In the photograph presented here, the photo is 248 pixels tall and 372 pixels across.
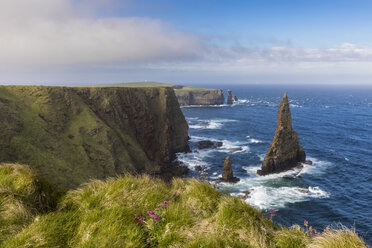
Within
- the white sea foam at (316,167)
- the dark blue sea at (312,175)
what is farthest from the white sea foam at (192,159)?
the white sea foam at (316,167)

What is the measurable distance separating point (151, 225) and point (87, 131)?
58.3m

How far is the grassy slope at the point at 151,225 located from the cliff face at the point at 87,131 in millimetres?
31516

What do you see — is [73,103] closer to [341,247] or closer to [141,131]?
[141,131]

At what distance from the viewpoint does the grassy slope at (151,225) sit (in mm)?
4902

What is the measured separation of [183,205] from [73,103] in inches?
2579

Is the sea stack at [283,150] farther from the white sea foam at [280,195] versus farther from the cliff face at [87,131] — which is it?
the cliff face at [87,131]

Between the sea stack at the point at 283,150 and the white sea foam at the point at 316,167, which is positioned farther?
the sea stack at the point at 283,150

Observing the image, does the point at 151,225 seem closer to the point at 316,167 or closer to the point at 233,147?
the point at 316,167

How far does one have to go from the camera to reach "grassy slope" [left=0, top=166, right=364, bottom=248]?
4.90m

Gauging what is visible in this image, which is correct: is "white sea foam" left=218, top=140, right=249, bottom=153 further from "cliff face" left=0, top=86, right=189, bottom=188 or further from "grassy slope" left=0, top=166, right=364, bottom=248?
"grassy slope" left=0, top=166, right=364, bottom=248

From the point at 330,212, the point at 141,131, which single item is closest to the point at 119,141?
the point at 141,131

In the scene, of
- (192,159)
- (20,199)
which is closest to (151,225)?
(20,199)

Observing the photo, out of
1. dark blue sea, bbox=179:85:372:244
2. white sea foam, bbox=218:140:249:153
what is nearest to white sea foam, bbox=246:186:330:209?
dark blue sea, bbox=179:85:372:244

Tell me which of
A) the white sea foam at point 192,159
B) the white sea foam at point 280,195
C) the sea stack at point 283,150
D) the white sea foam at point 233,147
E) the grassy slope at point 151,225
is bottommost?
the white sea foam at point 280,195
